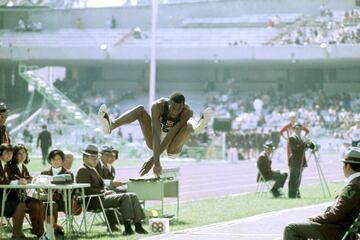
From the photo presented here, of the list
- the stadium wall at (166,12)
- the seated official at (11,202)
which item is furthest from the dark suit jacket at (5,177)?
the stadium wall at (166,12)

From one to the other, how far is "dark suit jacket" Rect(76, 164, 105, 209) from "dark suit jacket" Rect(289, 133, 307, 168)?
737 centimetres

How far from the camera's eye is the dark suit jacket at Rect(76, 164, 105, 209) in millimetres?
12844

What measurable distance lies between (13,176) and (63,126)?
3102 cm

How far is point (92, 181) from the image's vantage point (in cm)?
1298

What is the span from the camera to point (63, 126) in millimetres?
42875

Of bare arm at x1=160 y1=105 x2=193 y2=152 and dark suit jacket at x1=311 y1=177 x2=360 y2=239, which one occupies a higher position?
bare arm at x1=160 y1=105 x2=193 y2=152

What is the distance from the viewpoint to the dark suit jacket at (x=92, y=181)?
12.8 metres

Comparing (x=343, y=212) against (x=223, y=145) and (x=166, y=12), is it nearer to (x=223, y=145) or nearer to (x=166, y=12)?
(x=223, y=145)

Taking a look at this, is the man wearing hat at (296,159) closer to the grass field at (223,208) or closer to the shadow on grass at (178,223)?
the grass field at (223,208)

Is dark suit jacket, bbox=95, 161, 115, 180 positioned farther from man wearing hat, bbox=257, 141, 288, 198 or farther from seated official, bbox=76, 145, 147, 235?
man wearing hat, bbox=257, 141, 288, 198

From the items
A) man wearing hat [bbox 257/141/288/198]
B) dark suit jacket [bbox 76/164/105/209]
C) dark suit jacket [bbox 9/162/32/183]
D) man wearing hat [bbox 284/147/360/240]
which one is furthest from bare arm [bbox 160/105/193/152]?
man wearing hat [bbox 257/141/288/198]

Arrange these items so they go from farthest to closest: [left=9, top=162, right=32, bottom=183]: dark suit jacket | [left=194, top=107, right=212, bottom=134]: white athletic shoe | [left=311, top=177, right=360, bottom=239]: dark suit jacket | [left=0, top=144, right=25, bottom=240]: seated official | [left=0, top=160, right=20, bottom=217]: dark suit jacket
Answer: [left=194, top=107, right=212, bottom=134]: white athletic shoe
[left=9, top=162, right=32, bottom=183]: dark suit jacket
[left=0, top=160, right=20, bottom=217]: dark suit jacket
[left=0, top=144, right=25, bottom=240]: seated official
[left=311, top=177, right=360, bottom=239]: dark suit jacket

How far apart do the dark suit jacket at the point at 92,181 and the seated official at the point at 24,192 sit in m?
0.86

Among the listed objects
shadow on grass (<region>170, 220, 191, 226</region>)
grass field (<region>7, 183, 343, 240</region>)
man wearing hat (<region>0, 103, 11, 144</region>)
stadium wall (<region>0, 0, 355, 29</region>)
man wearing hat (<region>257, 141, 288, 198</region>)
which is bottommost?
grass field (<region>7, 183, 343, 240</region>)
